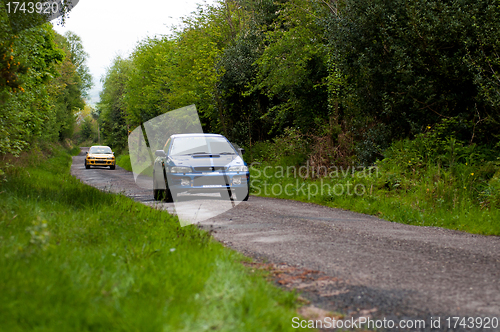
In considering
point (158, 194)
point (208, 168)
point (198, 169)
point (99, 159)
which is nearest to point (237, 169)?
point (208, 168)

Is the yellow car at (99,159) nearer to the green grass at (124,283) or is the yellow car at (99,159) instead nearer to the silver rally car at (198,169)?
the silver rally car at (198,169)

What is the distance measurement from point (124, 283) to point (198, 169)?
7.51 m

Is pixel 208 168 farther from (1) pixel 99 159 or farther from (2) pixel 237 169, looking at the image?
(1) pixel 99 159

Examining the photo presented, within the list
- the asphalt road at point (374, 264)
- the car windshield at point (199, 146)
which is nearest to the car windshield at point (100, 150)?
the car windshield at point (199, 146)

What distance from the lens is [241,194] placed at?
12.2m

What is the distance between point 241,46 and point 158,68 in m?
12.1

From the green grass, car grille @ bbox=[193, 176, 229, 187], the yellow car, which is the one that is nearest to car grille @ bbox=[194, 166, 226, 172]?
car grille @ bbox=[193, 176, 229, 187]

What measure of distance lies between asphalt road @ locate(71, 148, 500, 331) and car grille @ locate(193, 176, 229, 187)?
2.16m

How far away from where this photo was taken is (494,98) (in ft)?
36.1

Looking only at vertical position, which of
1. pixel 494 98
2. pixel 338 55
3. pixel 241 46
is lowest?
pixel 494 98

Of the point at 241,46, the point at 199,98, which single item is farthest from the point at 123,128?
the point at 241,46

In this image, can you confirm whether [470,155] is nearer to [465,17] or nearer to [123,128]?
[465,17]

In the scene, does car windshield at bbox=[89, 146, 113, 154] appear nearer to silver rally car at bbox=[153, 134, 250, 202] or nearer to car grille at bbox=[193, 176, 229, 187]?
silver rally car at bbox=[153, 134, 250, 202]

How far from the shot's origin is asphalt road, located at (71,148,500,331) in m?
4.01
